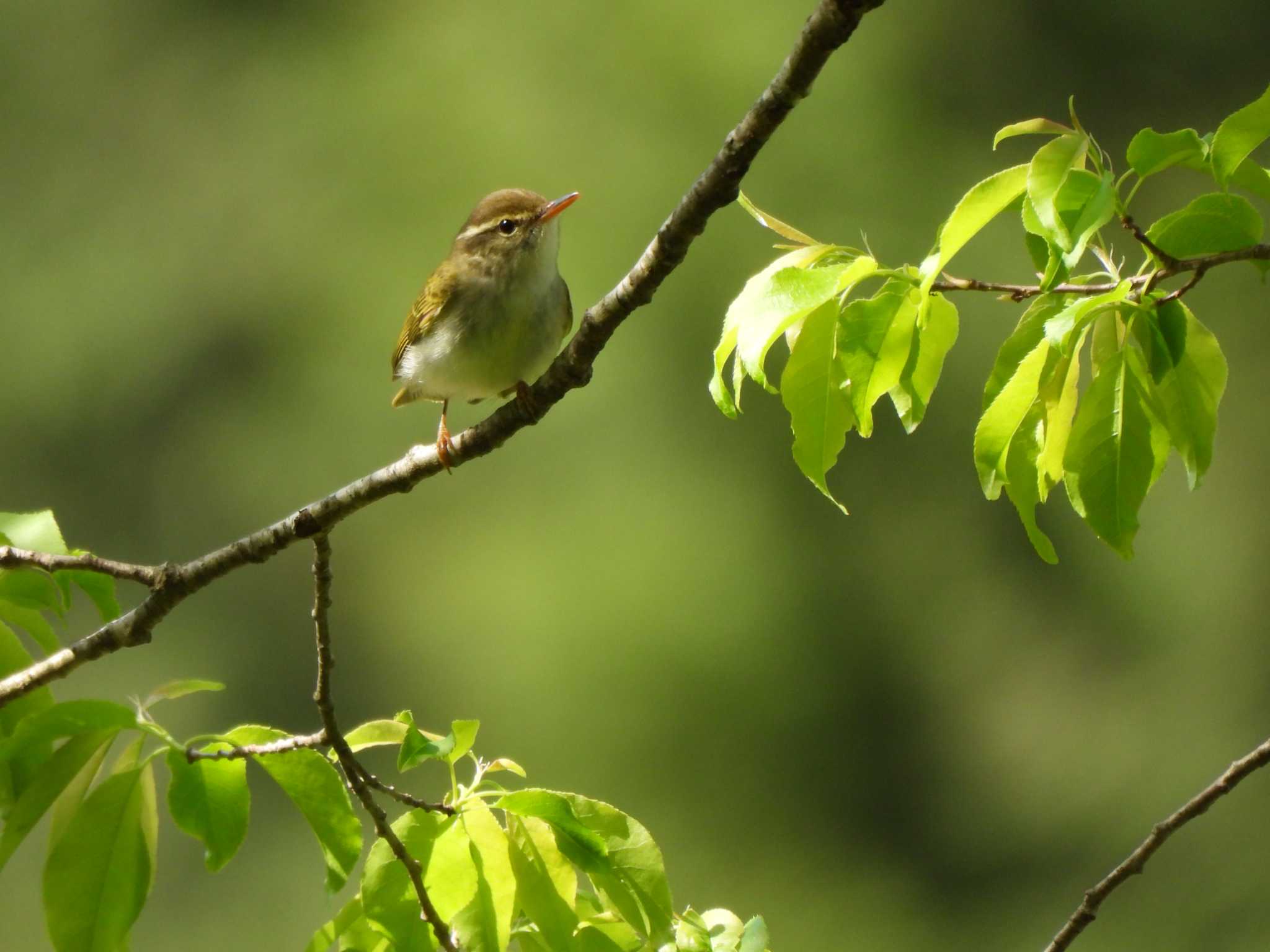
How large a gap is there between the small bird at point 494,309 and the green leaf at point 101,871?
1202 millimetres

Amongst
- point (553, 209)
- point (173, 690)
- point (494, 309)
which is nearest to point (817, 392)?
point (173, 690)

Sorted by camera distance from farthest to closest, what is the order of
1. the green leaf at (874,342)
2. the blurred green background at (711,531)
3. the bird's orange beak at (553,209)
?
the blurred green background at (711,531) → the bird's orange beak at (553,209) → the green leaf at (874,342)

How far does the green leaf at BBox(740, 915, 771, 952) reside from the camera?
120cm

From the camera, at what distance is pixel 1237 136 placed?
0.94 meters

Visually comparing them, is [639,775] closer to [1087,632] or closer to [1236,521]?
[1087,632]

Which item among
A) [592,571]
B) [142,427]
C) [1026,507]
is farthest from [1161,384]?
[142,427]

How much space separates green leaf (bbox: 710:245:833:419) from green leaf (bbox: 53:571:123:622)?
70cm

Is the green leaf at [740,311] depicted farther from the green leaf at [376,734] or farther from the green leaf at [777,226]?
the green leaf at [376,734]

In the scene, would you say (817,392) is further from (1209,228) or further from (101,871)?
(101,871)

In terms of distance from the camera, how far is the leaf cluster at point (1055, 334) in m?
0.93

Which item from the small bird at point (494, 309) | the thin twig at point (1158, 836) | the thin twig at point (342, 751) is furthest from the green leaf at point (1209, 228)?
the small bird at point (494, 309)

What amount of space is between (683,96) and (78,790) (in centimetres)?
924

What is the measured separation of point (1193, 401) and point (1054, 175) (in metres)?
0.22

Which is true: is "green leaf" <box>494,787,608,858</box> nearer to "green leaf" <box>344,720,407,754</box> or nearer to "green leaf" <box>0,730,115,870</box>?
"green leaf" <box>344,720,407,754</box>
